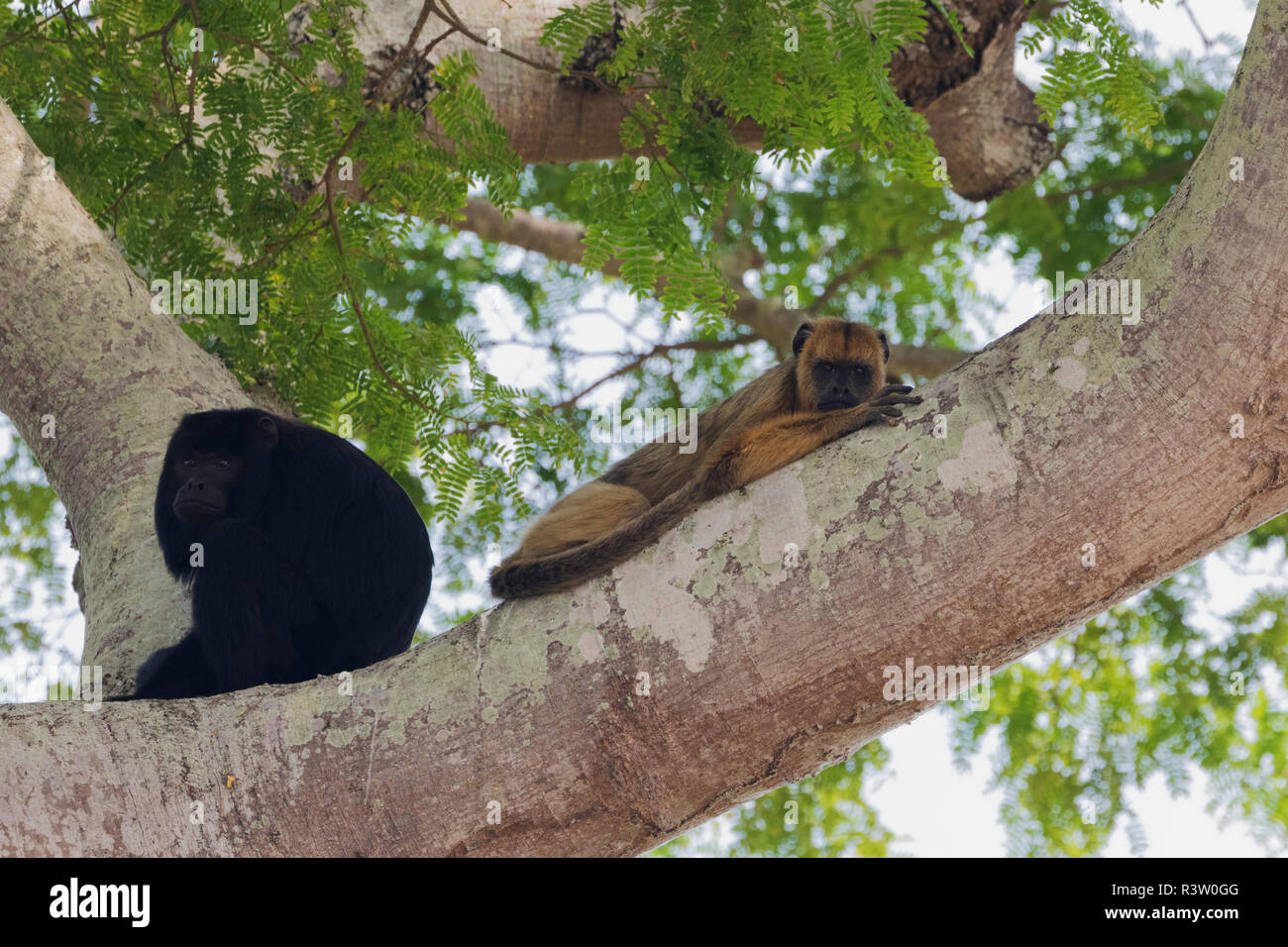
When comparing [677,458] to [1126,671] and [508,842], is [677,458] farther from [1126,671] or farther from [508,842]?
[1126,671]

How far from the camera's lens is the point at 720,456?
Answer: 16.4ft

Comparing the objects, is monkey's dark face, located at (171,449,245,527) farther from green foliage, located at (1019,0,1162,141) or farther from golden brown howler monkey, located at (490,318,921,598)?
green foliage, located at (1019,0,1162,141)

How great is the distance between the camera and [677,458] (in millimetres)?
5969

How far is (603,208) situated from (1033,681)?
6.81 m

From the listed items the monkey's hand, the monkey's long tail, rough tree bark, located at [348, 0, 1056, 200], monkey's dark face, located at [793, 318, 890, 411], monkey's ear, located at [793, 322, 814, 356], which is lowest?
the monkey's long tail

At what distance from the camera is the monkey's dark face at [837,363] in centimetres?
603

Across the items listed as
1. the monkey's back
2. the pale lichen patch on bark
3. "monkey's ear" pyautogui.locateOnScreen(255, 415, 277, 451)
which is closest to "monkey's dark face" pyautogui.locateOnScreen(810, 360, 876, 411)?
the monkey's back

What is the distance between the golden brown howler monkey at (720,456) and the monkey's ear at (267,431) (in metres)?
1.45

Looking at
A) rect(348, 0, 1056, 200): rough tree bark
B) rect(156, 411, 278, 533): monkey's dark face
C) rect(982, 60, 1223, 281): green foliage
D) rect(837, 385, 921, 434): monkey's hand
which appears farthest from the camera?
rect(982, 60, 1223, 281): green foliage

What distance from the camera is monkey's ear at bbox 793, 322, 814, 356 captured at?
655 centimetres

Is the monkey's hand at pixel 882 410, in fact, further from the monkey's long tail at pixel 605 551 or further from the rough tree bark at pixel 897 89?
the rough tree bark at pixel 897 89

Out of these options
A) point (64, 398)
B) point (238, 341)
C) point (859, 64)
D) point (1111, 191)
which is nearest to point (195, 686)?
point (64, 398)

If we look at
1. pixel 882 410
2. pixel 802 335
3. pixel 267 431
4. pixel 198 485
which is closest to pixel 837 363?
pixel 802 335

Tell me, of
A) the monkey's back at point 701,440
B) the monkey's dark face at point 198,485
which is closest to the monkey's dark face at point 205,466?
the monkey's dark face at point 198,485
